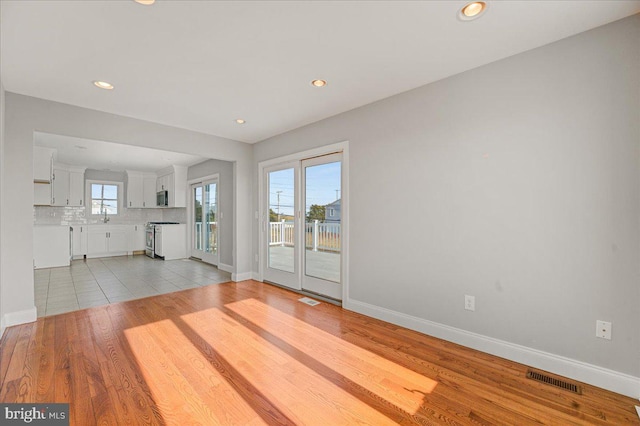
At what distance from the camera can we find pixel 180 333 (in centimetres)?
277

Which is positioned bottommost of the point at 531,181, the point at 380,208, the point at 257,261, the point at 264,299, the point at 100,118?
the point at 264,299

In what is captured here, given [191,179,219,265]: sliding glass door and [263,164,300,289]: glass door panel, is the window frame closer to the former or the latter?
[191,179,219,265]: sliding glass door

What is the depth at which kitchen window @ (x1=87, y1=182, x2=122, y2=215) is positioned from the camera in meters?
7.80

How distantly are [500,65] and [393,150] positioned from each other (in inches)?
44.6

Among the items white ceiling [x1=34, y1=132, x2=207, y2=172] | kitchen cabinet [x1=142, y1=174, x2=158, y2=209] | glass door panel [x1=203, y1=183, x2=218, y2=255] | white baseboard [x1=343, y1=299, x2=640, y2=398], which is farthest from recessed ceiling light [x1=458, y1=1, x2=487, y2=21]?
kitchen cabinet [x1=142, y1=174, x2=158, y2=209]

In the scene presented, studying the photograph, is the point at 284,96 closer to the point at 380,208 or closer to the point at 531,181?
the point at 380,208

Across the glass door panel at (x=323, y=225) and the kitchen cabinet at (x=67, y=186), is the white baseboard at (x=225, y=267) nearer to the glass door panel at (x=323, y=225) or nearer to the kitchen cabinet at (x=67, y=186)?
the glass door panel at (x=323, y=225)

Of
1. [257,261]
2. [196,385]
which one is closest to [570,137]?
[196,385]

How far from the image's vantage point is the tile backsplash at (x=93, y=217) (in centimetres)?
698

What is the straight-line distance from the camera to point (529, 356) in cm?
Result: 218

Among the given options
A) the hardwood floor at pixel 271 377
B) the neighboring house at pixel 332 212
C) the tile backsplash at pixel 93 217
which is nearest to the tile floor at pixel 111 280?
the hardwood floor at pixel 271 377

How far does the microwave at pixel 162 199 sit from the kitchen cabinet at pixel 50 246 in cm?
208

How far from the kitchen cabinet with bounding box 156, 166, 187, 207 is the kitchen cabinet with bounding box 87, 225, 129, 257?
1.78 meters

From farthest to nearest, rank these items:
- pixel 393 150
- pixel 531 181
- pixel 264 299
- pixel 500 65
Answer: pixel 264 299, pixel 393 150, pixel 500 65, pixel 531 181
